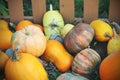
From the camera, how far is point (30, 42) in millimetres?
2068

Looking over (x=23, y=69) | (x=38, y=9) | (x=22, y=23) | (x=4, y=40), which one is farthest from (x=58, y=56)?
(x=38, y=9)

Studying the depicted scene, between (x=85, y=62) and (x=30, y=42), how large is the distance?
41cm

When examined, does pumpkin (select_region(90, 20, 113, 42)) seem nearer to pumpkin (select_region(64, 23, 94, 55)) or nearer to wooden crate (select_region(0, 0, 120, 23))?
pumpkin (select_region(64, 23, 94, 55))

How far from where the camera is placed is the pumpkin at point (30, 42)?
6.78ft

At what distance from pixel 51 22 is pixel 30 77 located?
86cm

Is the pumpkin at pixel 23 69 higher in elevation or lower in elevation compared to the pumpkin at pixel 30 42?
lower

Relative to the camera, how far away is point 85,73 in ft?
6.63

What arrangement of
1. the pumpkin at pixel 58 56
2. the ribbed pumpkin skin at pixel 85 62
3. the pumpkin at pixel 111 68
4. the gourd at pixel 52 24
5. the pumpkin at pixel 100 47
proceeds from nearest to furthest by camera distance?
the pumpkin at pixel 111 68, the ribbed pumpkin skin at pixel 85 62, the pumpkin at pixel 58 56, the pumpkin at pixel 100 47, the gourd at pixel 52 24

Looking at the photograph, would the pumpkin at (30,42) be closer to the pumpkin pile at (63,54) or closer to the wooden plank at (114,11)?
the pumpkin pile at (63,54)

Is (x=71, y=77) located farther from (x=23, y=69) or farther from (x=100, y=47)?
(x=100, y=47)

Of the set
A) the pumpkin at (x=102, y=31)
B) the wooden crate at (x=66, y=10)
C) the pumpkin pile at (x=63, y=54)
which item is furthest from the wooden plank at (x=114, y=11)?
the pumpkin at (x=102, y=31)

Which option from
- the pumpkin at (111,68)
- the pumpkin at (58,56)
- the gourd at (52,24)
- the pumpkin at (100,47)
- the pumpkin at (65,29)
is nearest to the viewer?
the pumpkin at (111,68)

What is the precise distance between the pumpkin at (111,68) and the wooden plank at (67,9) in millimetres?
942

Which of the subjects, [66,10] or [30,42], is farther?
[66,10]
